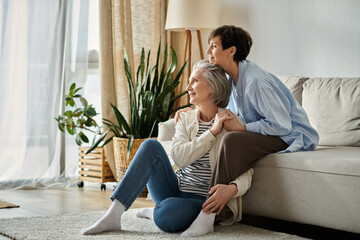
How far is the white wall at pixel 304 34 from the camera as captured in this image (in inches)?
138

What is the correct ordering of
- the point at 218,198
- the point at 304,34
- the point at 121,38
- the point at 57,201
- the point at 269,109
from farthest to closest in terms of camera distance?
1. the point at 121,38
2. the point at 304,34
3. the point at 57,201
4. the point at 269,109
5. the point at 218,198

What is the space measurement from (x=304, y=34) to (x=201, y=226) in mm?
2010

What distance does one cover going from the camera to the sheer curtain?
161 inches

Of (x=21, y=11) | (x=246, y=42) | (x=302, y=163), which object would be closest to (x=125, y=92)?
(x=21, y=11)

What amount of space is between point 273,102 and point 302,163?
12.2 inches

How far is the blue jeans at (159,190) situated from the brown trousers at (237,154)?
0.15 m

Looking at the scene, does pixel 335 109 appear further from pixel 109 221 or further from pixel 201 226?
pixel 109 221

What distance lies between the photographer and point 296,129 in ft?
8.45

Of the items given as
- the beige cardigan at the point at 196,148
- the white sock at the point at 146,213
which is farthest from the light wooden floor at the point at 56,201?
the beige cardigan at the point at 196,148

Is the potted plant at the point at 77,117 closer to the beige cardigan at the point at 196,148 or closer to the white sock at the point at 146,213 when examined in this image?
the white sock at the point at 146,213

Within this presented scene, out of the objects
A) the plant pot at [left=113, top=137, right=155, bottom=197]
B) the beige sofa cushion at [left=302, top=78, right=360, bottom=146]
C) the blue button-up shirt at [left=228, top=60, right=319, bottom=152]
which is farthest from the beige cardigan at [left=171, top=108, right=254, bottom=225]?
the plant pot at [left=113, top=137, right=155, bottom=197]

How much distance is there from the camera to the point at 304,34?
3811 millimetres

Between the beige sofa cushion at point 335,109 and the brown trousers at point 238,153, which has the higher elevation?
the beige sofa cushion at point 335,109

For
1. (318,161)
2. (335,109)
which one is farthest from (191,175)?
(335,109)
